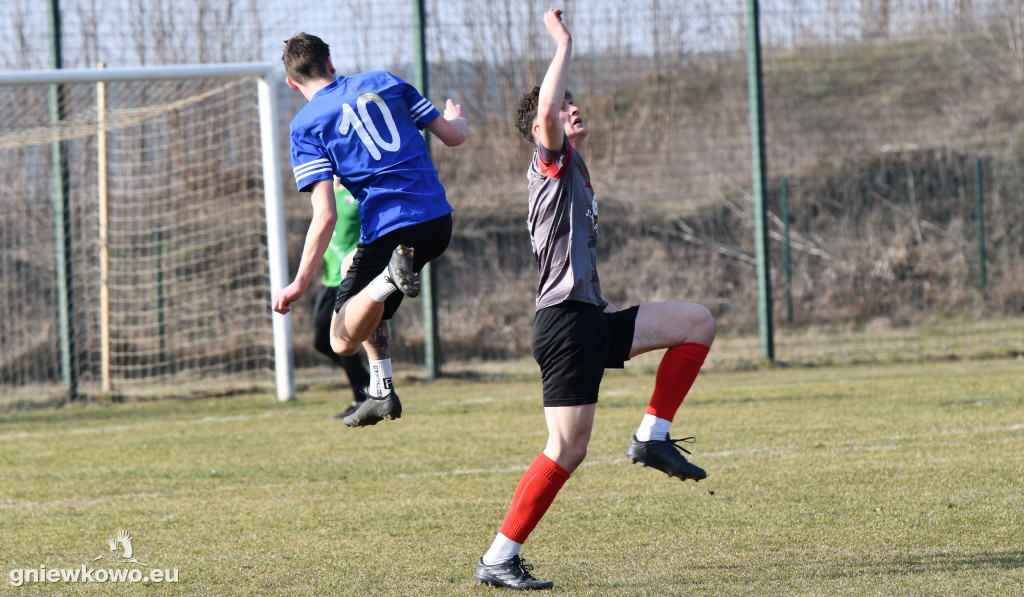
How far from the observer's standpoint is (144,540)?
4938 millimetres

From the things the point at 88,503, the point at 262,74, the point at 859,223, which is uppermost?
the point at 262,74

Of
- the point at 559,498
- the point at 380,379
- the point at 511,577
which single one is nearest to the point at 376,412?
the point at 380,379

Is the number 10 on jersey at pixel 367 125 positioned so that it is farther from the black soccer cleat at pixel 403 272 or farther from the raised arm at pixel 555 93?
the raised arm at pixel 555 93

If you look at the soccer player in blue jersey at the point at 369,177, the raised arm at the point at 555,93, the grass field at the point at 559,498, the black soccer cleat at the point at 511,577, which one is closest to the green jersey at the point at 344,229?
the grass field at the point at 559,498

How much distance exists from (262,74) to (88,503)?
203 inches

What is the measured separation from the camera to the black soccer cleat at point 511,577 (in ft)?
13.1

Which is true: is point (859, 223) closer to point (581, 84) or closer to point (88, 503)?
point (581, 84)

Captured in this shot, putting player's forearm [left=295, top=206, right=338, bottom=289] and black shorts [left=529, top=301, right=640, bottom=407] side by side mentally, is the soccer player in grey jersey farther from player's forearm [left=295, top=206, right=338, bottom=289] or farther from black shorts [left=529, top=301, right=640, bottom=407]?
player's forearm [left=295, top=206, right=338, bottom=289]

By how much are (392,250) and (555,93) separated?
1463mm

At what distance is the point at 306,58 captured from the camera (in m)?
4.98

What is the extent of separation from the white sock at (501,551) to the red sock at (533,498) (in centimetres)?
2

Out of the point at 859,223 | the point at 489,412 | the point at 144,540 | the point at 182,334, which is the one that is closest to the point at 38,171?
the point at 182,334

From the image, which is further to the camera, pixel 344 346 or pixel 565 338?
pixel 344 346

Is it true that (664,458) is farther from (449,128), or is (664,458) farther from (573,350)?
(449,128)
